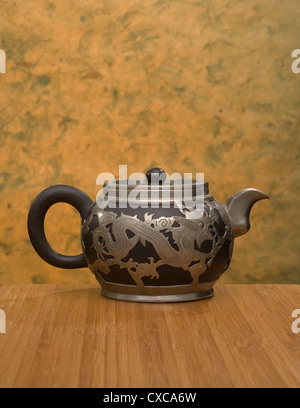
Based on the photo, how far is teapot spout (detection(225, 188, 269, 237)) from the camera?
1.16 metres

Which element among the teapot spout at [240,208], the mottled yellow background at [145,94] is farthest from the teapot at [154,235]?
the mottled yellow background at [145,94]

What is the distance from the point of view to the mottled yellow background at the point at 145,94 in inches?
68.7

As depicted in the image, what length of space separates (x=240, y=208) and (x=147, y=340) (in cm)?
31

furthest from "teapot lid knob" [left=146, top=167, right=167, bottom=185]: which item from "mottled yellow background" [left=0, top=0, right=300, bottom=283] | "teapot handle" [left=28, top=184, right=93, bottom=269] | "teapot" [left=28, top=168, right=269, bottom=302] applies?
"mottled yellow background" [left=0, top=0, right=300, bottom=283]

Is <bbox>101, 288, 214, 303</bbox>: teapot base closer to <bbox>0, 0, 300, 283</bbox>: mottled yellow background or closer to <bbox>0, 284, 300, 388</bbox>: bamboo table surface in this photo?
<bbox>0, 284, 300, 388</bbox>: bamboo table surface

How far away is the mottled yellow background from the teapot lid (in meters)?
0.65

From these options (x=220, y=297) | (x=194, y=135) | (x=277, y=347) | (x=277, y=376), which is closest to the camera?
(x=277, y=376)

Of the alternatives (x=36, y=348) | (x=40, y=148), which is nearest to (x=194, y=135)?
(x=40, y=148)

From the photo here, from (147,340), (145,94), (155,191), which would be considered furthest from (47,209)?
(145,94)

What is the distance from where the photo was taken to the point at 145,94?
1.77 meters

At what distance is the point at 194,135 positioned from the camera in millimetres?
1784

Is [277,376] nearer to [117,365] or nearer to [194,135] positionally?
[117,365]

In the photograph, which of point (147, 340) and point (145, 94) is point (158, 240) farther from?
point (145, 94)

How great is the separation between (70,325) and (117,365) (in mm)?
185
